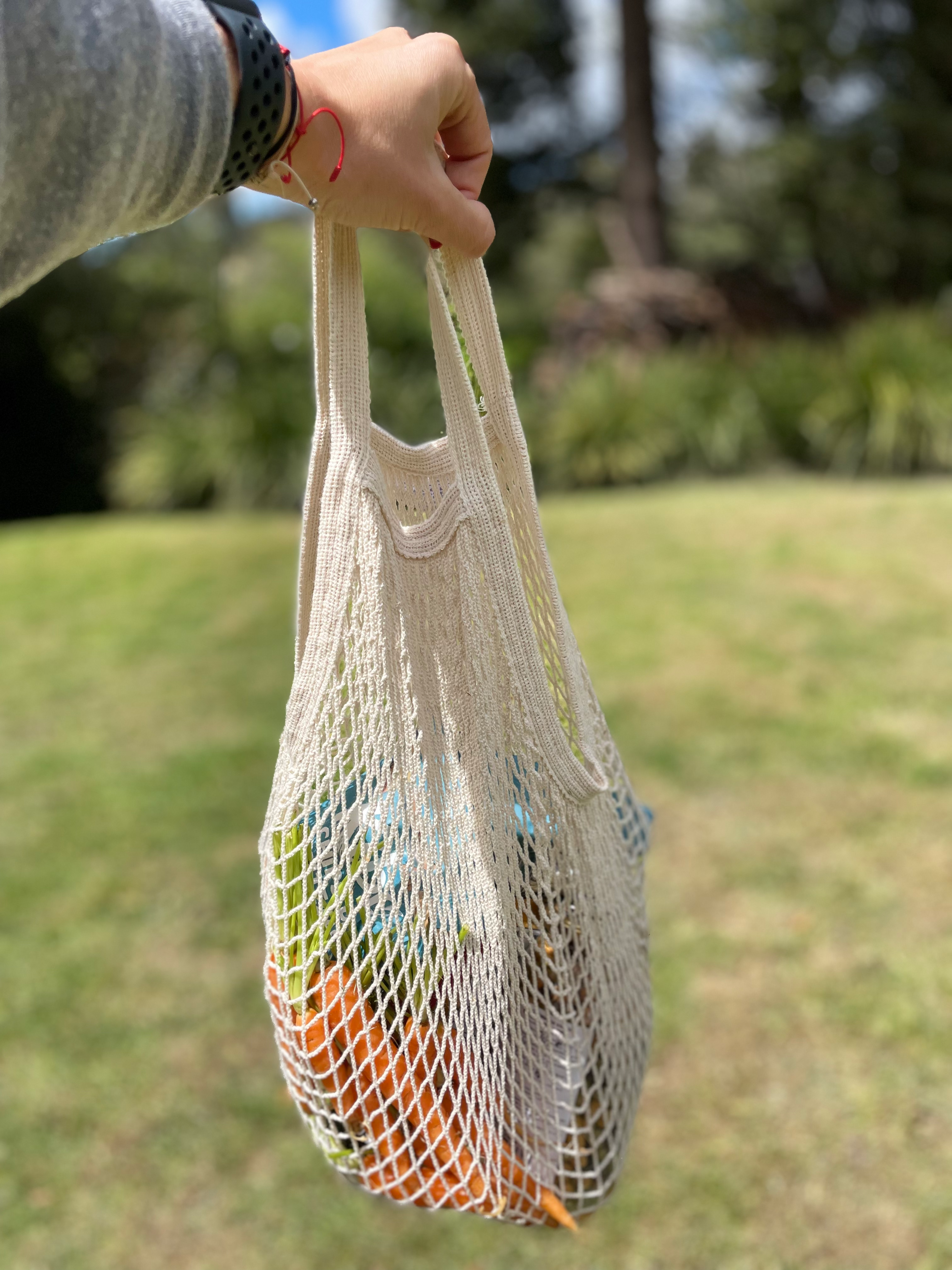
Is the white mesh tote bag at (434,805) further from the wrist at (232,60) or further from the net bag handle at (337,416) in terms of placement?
the wrist at (232,60)

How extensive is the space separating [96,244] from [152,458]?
8.37m

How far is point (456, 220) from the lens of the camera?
1.11 metres

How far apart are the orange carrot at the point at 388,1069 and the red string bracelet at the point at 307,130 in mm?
868

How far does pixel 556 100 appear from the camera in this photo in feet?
52.9

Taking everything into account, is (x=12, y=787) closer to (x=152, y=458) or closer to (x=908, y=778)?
(x=908, y=778)

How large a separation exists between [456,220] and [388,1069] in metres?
0.96

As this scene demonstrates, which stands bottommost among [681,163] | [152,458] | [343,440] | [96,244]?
[152,458]

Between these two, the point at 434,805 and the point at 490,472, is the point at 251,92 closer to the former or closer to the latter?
the point at 490,472

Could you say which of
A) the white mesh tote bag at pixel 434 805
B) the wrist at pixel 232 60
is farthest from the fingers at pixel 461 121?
the wrist at pixel 232 60

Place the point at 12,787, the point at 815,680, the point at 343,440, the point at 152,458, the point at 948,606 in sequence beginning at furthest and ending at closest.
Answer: the point at 152,458 < the point at 948,606 < the point at 815,680 < the point at 12,787 < the point at 343,440

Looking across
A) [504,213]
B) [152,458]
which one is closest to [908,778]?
[152,458]

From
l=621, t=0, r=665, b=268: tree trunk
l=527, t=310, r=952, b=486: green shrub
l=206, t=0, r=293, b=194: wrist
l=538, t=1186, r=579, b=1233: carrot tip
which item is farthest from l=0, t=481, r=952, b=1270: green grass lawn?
l=621, t=0, r=665, b=268: tree trunk

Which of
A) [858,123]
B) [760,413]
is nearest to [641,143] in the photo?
[760,413]

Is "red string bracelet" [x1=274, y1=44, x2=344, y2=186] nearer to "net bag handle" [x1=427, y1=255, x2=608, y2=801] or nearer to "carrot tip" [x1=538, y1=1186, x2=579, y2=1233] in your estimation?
"net bag handle" [x1=427, y1=255, x2=608, y2=801]
